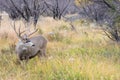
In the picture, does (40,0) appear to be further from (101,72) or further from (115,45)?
(101,72)

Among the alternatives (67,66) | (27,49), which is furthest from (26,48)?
(67,66)

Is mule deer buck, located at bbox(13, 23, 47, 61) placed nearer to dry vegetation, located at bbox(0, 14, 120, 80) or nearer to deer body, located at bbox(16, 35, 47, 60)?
deer body, located at bbox(16, 35, 47, 60)

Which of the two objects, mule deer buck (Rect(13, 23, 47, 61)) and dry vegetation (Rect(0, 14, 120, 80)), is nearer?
dry vegetation (Rect(0, 14, 120, 80))

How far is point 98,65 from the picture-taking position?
728 centimetres

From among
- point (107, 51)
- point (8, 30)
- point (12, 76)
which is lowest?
point (8, 30)

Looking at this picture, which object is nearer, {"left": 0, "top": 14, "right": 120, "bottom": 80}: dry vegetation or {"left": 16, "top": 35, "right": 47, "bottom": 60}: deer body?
{"left": 0, "top": 14, "right": 120, "bottom": 80}: dry vegetation

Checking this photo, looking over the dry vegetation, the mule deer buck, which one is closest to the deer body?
the mule deer buck

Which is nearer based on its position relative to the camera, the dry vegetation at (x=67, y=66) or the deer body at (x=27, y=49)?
the dry vegetation at (x=67, y=66)

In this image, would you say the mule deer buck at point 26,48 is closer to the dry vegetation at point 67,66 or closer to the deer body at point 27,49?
the deer body at point 27,49

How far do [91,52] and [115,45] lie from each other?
1.36 m

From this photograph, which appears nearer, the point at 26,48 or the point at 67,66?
the point at 67,66

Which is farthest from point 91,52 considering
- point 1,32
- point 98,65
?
point 1,32

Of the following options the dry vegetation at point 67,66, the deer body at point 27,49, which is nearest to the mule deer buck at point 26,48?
the deer body at point 27,49

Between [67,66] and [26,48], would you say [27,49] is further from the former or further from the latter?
[67,66]
